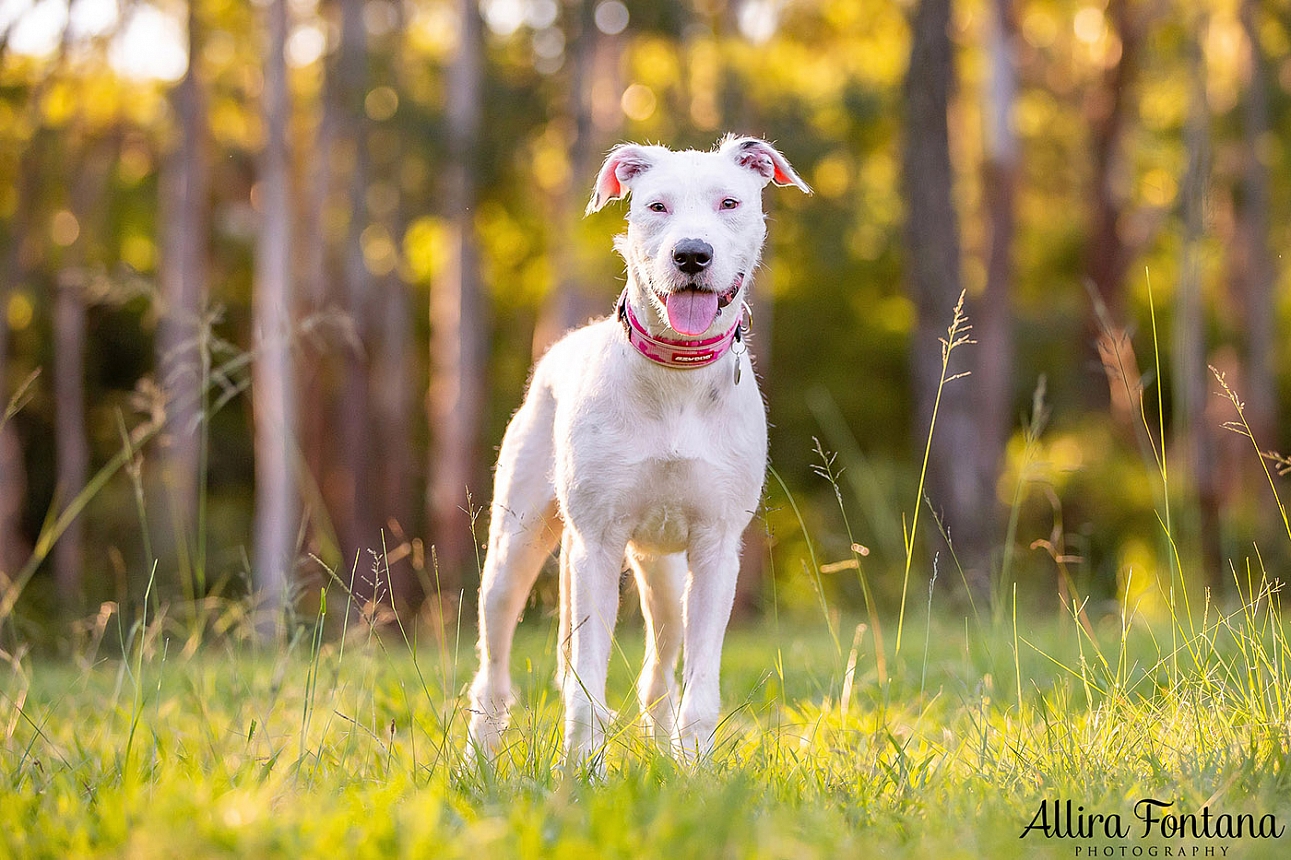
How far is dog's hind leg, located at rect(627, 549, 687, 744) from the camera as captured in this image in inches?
182

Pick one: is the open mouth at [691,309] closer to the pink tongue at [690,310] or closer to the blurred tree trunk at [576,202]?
the pink tongue at [690,310]

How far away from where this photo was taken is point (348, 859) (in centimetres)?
253

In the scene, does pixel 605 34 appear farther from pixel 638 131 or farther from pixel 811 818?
pixel 811 818

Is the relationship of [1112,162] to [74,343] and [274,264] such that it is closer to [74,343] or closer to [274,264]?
[274,264]

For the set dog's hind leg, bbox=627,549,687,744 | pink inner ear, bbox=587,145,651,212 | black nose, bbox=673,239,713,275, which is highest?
pink inner ear, bbox=587,145,651,212

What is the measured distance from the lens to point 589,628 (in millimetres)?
4039

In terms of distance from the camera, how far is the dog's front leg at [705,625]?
3916 mm

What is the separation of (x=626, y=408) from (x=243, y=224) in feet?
77.9

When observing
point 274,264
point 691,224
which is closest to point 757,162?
point 691,224

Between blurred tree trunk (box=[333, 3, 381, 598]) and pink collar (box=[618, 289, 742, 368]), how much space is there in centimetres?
1502

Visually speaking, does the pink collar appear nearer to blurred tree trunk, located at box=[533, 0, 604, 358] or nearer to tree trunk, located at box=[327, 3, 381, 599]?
blurred tree trunk, located at box=[533, 0, 604, 358]

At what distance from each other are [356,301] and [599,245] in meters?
5.07

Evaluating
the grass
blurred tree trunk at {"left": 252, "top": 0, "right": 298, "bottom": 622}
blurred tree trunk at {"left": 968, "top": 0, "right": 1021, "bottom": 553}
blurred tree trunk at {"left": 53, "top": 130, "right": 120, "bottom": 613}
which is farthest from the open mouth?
blurred tree trunk at {"left": 53, "top": 130, "right": 120, "bottom": 613}

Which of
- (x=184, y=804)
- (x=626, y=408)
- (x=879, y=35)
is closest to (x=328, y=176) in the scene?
(x=879, y=35)
